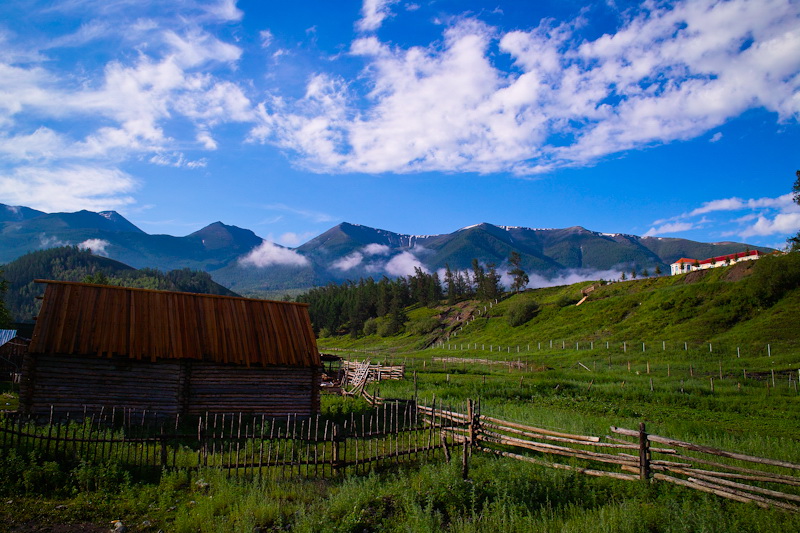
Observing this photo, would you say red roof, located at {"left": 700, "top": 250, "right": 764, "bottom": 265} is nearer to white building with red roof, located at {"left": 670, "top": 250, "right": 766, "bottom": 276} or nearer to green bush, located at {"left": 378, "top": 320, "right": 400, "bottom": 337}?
white building with red roof, located at {"left": 670, "top": 250, "right": 766, "bottom": 276}

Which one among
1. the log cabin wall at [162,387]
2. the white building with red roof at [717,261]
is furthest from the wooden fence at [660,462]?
the white building with red roof at [717,261]

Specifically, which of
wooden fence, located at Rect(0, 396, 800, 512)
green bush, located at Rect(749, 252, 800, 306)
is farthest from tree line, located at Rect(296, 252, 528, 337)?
wooden fence, located at Rect(0, 396, 800, 512)

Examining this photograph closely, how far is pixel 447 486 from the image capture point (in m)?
10.8

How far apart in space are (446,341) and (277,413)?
7115cm

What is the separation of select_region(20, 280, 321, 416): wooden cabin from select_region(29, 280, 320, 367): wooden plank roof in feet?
0.13

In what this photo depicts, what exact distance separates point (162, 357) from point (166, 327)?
1.82 metres

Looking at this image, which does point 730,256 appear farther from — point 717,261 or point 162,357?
point 162,357

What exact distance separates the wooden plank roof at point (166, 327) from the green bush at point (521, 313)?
215 feet

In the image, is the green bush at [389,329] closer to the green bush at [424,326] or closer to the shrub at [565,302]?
the green bush at [424,326]

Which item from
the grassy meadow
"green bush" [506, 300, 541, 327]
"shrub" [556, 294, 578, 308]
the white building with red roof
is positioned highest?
the white building with red roof

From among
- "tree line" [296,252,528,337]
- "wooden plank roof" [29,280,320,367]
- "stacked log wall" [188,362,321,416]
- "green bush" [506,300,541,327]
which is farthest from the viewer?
"tree line" [296,252,528,337]

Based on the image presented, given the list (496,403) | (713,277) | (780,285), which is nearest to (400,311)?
(713,277)

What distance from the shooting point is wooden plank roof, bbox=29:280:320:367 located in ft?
61.2

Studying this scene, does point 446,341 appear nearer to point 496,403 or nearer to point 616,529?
point 496,403
